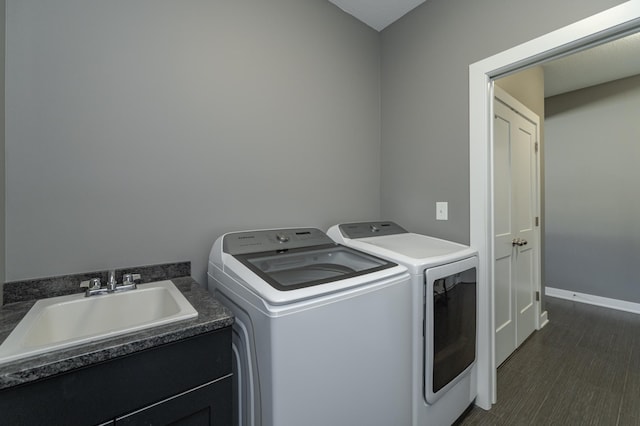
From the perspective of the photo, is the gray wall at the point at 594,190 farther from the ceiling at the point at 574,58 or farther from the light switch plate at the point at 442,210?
the light switch plate at the point at 442,210

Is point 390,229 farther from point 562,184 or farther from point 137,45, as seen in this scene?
point 562,184

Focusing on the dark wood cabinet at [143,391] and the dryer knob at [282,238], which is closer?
the dark wood cabinet at [143,391]

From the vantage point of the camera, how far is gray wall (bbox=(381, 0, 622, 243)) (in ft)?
5.13

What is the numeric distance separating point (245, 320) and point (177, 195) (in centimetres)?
78

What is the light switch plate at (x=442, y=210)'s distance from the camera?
6.10 feet

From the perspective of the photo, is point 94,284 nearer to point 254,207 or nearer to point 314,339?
point 254,207

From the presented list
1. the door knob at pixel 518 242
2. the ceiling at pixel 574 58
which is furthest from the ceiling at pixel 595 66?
the door knob at pixel 518 242

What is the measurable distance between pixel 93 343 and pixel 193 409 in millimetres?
360

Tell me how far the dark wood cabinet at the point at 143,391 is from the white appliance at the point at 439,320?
2.81ft

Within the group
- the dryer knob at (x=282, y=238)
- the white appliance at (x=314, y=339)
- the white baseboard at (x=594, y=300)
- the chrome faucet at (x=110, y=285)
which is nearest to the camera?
the white appliance at (x=314, y=339)

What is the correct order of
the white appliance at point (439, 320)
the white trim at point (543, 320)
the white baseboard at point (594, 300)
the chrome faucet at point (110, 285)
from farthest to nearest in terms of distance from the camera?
1. the white baseboard at point (594, 300)
2. the white trim at point (543, 320)
3. the white appliance at point (439, 320)
4. the chrome faucet at point (110, 285)

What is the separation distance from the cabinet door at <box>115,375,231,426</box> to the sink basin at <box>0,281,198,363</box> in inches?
9.0

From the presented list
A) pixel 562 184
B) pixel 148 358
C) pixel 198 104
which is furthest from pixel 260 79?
pixel 562 184

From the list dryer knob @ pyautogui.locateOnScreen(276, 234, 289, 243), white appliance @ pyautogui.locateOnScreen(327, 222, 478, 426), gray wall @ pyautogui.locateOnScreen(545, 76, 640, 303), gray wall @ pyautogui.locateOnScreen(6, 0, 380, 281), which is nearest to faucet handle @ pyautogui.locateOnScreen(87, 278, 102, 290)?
gray wall @ pyautogui.locateOnScreen(6, 0, 380, 281)
